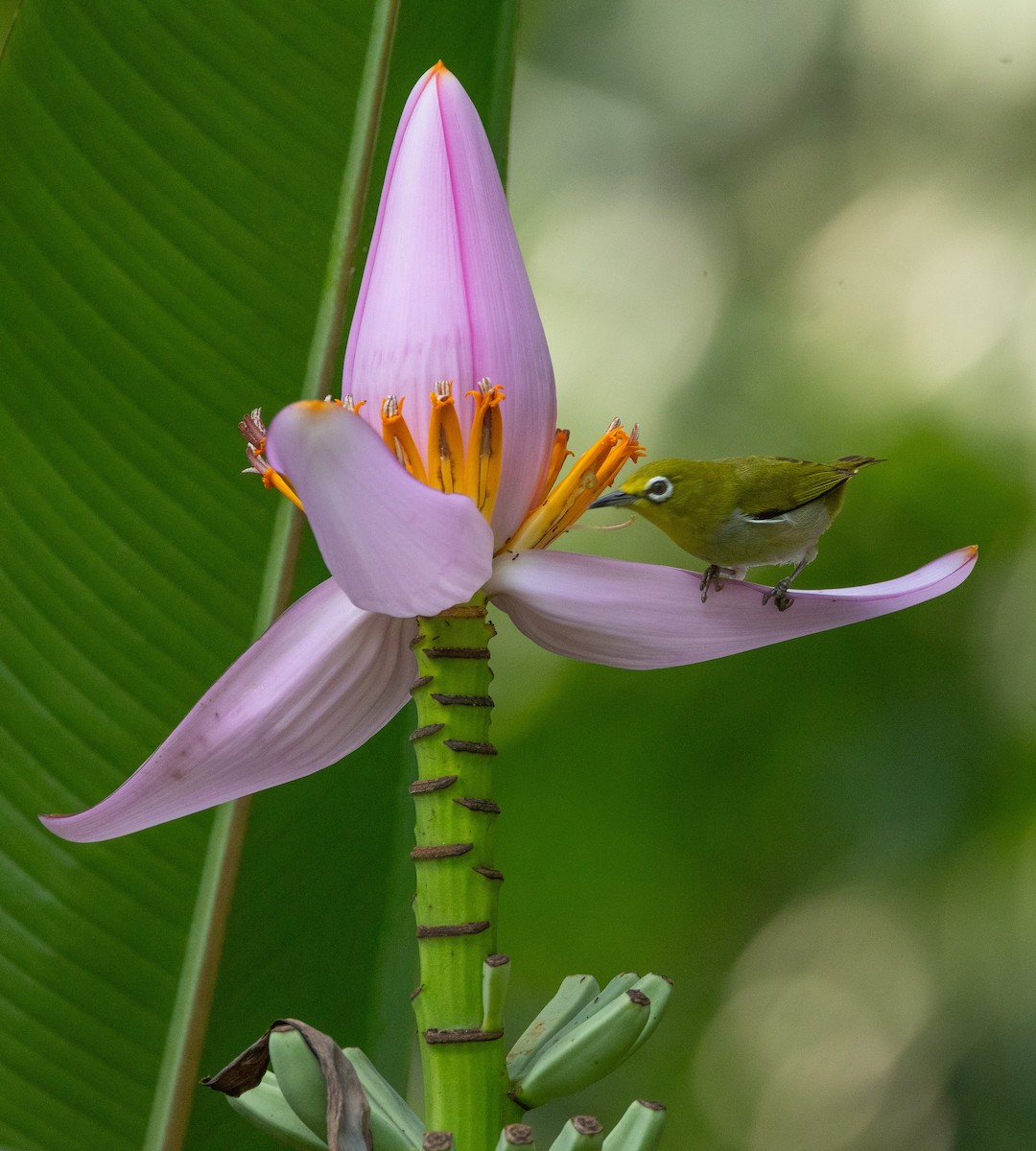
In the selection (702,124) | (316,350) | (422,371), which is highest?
(702,124)

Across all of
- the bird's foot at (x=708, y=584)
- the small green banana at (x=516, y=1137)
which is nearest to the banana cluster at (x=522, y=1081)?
the small green banana at (x=516, y=1137)

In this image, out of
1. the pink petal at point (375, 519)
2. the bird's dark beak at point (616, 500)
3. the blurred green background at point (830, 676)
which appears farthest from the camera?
the blurred green background at point (830, 676)

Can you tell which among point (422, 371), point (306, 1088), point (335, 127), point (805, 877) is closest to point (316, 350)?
point (335, 127)

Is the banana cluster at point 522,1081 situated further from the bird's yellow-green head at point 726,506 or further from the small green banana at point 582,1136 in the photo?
the bird's yellow-green head at point 726,506

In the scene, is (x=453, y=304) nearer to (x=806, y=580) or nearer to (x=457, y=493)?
(x=457, y=493)

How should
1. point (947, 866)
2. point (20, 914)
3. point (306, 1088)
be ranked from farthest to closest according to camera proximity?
point (947, 866) → point (20, 914) → point (306, 1088)

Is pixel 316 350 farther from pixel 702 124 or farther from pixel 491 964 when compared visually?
pixel 702 124
